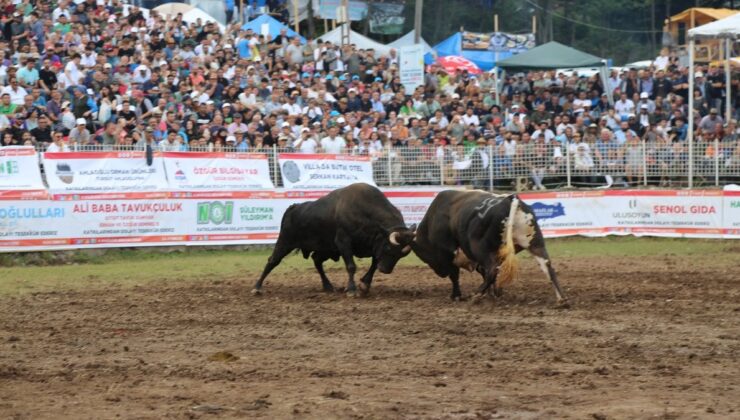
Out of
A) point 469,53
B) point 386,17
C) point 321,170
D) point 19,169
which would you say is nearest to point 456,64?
point 469,53

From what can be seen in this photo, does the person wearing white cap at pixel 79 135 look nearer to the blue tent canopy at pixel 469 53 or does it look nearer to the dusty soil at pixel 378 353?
the dusty soil at pixel 378 353

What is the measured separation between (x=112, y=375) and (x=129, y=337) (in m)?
2.20

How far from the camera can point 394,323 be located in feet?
39.9

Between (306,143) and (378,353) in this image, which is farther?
(306,143)

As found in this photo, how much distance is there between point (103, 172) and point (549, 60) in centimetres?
1416

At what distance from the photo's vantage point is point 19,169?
2045 centimetres

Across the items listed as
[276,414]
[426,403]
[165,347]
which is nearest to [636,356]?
[426,403]

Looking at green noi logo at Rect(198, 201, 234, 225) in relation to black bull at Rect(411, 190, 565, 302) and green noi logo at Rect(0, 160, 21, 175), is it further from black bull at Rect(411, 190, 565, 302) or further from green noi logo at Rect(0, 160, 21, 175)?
black bull at Rect(411, 190, 565, 302)

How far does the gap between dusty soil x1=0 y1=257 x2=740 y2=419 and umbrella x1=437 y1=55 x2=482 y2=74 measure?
68.0ft

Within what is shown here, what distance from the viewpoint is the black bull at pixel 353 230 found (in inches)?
597

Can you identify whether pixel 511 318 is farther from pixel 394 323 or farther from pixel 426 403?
pixel 426 403

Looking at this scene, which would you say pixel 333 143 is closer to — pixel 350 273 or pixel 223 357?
pixel 350 273

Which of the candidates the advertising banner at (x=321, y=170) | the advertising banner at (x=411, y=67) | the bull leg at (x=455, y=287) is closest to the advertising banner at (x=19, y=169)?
the advertising banner at (x=321, y=170)

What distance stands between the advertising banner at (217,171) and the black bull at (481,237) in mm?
8301
